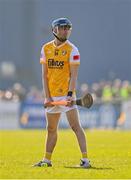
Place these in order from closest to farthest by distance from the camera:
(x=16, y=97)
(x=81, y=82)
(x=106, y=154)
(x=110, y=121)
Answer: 1. (x=106, y=154)
2. (x=110, y=121)
3. (x=16, y=97)
4. (x=81, y=82)

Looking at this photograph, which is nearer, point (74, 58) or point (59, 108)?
point (74, 58)

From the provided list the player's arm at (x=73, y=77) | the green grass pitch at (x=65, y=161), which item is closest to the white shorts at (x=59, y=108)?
the player's arm at (x=73, y=77)

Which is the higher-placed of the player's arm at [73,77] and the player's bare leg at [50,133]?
the player's arm at [73,77]

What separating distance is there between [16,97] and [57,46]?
74.0 feet

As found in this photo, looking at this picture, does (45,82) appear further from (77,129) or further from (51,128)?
(77,129)

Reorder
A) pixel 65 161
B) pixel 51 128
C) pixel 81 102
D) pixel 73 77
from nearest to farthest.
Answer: pixel 73 77 → pixel 81 102 → pixel 51 128 → pixel 65 161

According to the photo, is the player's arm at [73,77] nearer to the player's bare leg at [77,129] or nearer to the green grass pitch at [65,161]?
the player's bare leg at [77,129]

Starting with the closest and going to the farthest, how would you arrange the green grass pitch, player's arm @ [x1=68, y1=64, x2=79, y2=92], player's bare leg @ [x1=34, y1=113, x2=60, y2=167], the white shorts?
the green grass pitch < player's arm @ [x1=68, y1=64, x2=79, y2=92] < the white shorts < player's bare leg @ [x1=34, y1=113, x2=60, y2=167]

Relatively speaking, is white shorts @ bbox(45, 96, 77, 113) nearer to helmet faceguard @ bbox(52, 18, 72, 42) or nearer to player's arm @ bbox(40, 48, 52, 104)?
player's arm @ bbox(40, 48, 52, 104)

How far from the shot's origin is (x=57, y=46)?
14.1 metres

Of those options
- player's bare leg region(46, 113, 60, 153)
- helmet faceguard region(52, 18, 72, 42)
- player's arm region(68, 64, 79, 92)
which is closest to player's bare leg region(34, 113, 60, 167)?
player's bare leg region(46, 113, 60, 153)

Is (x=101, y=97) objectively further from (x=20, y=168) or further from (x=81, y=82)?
(x=20, y=168)

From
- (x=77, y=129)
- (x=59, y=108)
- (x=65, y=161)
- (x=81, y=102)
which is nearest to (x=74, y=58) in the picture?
(x=81, y=102)

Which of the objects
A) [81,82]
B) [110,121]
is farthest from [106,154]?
[81,82]
